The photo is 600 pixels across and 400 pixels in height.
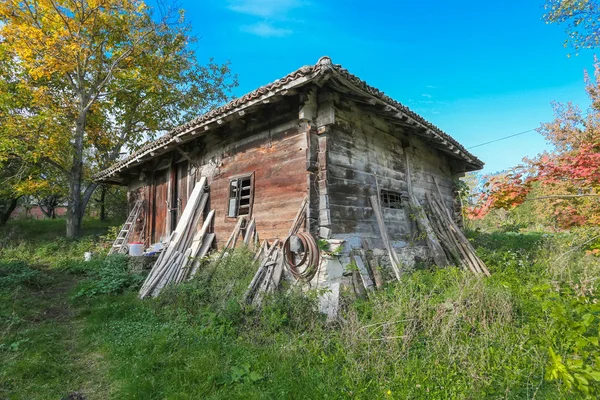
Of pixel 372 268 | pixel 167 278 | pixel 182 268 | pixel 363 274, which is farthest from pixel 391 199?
pixel 167 278

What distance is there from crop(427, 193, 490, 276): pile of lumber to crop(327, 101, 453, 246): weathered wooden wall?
57 cm

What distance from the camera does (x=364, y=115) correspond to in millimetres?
6902

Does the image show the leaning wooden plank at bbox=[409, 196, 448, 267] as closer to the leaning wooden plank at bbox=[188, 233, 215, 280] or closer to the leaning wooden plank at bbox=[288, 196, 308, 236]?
the leaning wooden plank at bbox=[288, 196, 308, 236]

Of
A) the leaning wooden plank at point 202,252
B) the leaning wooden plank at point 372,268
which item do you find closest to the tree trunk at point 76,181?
the leaning wooden plank at point 202,252

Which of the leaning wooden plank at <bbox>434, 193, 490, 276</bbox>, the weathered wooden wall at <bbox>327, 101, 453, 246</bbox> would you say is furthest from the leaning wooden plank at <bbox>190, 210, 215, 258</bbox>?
the leaning wooden plank at <bbox>434, 193, 490, 276</bbox>

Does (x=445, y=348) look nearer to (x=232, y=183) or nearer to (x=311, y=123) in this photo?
(x=311, y=123)

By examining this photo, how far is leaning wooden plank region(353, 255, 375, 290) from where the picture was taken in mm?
5481

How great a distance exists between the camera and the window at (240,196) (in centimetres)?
711

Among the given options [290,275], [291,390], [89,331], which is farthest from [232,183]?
[291,390]

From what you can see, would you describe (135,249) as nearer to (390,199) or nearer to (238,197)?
(238,197)

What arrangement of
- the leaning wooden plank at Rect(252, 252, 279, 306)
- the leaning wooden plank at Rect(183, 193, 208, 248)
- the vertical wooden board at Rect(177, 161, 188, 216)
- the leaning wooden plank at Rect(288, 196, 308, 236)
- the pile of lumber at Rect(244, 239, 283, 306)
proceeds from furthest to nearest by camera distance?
the vertical wooden board at Rect(177, 161, 188, 216) → the leaning wooden plank at Rect(183, 193, 208, 248) → the leaning wooden plank at Rect(288, 196, 308, 236) → the pile of lumber at Rect(244, 239, 283, 306) → the leaning wooden plank at Rect(252, 252, 279, 306)

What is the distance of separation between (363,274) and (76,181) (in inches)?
583

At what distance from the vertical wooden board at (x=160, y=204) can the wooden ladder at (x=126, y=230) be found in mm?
1070

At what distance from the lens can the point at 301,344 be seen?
3822mm
